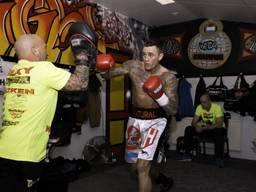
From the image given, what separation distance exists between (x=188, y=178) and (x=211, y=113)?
4.59ft

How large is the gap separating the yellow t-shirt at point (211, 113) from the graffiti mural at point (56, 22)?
1760 mm

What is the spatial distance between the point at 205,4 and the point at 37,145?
12.6 feet

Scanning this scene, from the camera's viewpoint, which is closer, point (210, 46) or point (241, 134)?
point (241, 134)

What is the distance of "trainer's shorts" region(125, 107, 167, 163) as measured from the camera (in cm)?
267

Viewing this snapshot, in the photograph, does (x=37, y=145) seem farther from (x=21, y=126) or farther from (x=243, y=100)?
(x=243, y=100)

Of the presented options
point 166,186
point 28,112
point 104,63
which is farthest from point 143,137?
point 28,112

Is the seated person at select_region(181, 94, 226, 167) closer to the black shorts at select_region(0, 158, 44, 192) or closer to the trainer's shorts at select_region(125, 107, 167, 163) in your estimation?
the trainer's shorts at select_region(125, 107, 167, 163)

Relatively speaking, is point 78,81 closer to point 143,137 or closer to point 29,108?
point 29,108

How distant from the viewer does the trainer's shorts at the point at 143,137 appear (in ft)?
8.77

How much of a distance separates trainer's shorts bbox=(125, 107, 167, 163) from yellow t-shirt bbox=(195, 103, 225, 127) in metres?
2.31

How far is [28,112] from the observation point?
1604mm

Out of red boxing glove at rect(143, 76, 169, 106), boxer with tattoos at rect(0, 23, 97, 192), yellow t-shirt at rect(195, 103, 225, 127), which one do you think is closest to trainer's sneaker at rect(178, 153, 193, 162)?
yellow t-shirt at rect(195, 103, 225, 127)

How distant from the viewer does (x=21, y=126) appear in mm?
1609

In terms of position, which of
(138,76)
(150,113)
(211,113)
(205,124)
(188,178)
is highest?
(138,76)
